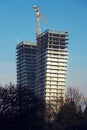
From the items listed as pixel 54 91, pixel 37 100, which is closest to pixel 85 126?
pixel 37 100

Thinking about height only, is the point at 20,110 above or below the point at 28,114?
above

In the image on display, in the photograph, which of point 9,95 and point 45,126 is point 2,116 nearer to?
point 9,95

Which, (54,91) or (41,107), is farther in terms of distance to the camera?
(54,91)

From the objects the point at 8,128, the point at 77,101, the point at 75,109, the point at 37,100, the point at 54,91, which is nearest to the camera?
the point at 8,128

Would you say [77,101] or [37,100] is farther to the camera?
[77,101]

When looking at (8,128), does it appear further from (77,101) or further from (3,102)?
(77,101)

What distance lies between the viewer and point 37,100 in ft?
197

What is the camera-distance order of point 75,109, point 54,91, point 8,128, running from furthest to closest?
point 54,91, point 75,109, point 8,128

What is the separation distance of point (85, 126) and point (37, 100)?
9.38m

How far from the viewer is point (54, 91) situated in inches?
7731

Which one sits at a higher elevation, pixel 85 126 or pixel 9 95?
pixel 9 95

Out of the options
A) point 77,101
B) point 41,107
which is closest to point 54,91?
point 77,101

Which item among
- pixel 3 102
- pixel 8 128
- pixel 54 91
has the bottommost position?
pixel 8 128

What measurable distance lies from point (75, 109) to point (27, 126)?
41.1 ft
